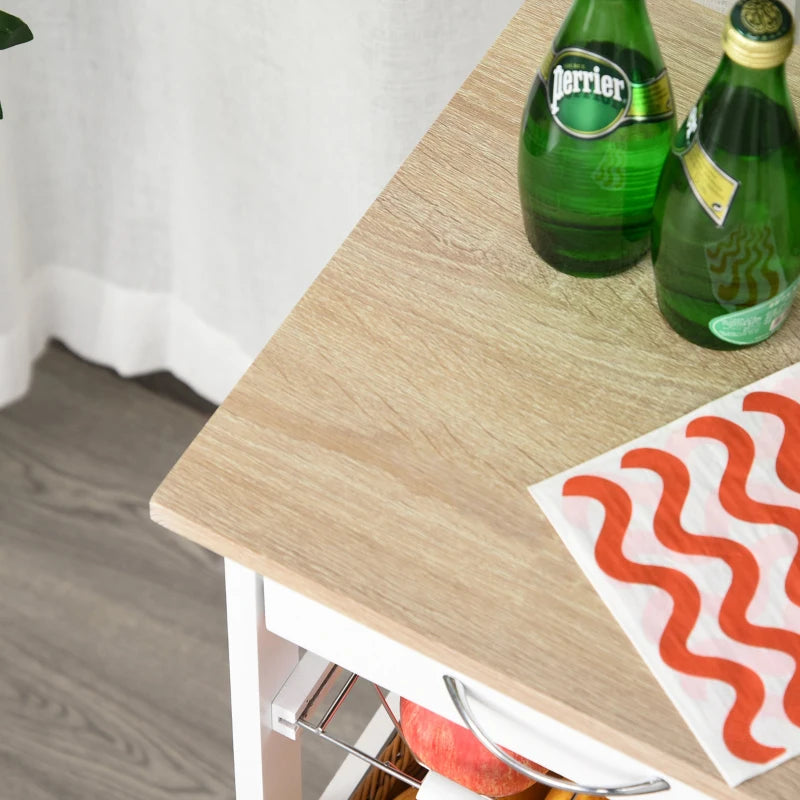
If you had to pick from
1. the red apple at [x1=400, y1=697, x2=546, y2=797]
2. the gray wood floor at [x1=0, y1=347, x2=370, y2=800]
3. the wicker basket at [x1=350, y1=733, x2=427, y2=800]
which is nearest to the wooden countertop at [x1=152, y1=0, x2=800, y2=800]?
the red apple at [x1=400, y1=697, x2=546, y2=797]

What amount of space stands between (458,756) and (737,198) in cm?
40

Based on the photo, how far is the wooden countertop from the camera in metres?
0.58

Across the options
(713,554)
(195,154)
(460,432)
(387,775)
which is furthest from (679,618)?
(195,154)

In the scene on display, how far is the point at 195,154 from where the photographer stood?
143 centimetres

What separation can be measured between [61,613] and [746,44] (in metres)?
1.15

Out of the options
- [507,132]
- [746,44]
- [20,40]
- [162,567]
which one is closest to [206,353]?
[162,567]

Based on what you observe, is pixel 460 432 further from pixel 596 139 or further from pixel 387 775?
pixel 387 775

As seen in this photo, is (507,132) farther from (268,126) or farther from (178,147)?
(178,147)

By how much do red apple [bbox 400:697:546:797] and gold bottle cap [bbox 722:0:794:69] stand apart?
45 cm

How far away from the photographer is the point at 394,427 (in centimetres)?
65

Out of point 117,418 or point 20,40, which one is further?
point 117,418

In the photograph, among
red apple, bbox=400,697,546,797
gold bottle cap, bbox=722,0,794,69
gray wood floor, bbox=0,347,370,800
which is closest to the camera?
gold bottle cap, bbox=722,0,794,69

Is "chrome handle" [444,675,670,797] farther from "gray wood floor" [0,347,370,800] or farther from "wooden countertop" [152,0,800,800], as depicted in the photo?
"gray wood floor" [0,347,370,800]

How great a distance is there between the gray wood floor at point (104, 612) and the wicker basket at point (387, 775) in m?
0.33
